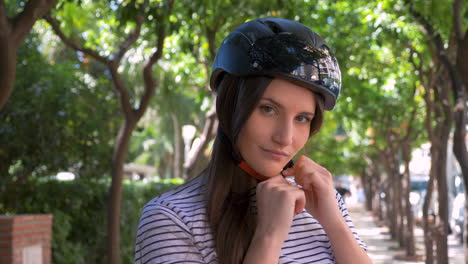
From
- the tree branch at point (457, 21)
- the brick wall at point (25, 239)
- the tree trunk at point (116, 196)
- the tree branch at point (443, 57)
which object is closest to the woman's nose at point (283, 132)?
the tree branch at point (457, 21)

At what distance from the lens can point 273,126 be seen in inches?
86.4

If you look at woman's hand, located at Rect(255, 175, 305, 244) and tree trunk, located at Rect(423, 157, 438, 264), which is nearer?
woman's hand, located at Rect(255, 175, 305, 244)

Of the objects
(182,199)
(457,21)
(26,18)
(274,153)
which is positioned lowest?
(182,199)

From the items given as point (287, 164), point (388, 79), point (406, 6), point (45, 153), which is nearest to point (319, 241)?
point (287, 164)

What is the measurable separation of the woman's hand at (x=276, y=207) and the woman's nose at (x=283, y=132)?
0.13m

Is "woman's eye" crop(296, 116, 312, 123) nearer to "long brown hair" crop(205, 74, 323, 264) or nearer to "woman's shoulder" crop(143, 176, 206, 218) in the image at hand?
"long brown hair" crop(205, 74, 323, 264)

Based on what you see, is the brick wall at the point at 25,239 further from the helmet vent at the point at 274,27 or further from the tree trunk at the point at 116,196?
the helmet vent at the point at 274,27

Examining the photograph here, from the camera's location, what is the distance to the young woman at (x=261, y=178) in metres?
2.06

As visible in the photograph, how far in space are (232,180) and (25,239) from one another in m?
6.81

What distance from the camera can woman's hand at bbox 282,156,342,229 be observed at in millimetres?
2303

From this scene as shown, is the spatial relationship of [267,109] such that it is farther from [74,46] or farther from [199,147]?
[199,147]

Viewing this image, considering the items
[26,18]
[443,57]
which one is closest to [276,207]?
[26,18]

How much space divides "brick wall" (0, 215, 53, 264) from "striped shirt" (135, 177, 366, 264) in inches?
247

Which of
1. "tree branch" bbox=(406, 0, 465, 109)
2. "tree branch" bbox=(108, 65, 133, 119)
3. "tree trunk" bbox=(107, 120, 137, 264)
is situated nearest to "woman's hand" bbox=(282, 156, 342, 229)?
"tree branch" bbox=(406, 0, 465, 109)
